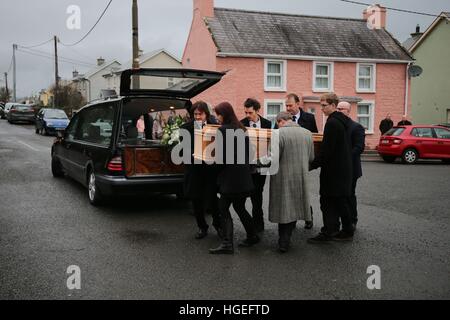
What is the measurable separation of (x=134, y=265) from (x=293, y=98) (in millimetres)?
3181

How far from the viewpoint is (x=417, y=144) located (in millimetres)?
18000

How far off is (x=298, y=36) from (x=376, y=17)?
6.31 metres

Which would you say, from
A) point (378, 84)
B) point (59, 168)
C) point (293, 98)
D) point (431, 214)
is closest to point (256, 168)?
point (293, 98)

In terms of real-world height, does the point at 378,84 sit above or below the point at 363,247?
above

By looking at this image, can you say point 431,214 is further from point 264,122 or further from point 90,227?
point 90,227

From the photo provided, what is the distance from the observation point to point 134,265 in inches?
204

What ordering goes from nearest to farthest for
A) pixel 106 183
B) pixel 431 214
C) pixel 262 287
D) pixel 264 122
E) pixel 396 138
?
pixel 262 287, pixel 264 122, pixel 106 183, pixel 431 214, pixel 396 138

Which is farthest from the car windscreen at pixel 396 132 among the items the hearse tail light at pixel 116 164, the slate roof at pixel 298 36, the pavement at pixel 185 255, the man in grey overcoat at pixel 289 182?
A: the man in grey overcoat at pixel 289 182

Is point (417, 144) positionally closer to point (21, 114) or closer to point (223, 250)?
point (223, 250)

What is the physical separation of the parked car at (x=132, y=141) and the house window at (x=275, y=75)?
17.9m

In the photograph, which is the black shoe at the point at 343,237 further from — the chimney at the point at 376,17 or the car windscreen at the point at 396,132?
the chimney at the point at 376,17

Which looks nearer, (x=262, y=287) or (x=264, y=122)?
(x=262, y=287)
